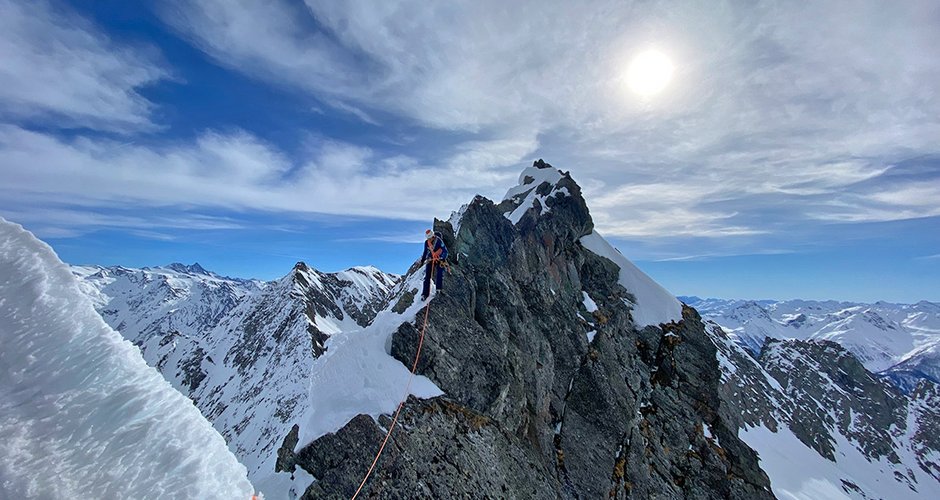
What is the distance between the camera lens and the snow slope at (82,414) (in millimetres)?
3609

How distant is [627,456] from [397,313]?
2033 cm

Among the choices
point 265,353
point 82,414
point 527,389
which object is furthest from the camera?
point 265,353

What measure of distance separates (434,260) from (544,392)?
13.0 m

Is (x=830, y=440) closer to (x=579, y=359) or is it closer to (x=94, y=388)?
(x=579, y=359)

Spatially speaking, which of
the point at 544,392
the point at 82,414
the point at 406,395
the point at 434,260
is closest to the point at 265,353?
the point at 544,392

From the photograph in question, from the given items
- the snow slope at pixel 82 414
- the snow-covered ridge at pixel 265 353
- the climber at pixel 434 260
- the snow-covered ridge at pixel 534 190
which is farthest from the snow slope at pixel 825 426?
the snow-covered ridge at pixel 265 353

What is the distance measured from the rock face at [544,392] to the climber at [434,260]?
40.1 inches

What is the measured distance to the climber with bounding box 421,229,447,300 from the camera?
72.7ft

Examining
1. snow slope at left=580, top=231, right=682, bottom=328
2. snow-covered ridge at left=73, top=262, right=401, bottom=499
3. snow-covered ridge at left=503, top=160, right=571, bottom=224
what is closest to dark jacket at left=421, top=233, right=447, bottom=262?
snow-covered ridge at left=503, top=160, right=571, bottom=224

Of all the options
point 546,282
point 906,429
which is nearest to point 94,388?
point 546,282

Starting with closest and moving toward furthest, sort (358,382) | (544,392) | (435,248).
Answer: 1. (358,382)
2. (435,248)
3. (544,392)

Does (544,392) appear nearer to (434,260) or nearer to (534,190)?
(434,260)

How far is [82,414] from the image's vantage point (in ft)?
13.4

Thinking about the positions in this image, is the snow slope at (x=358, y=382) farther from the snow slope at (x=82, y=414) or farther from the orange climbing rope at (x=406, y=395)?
the snow slope at (x=82, y=414)
